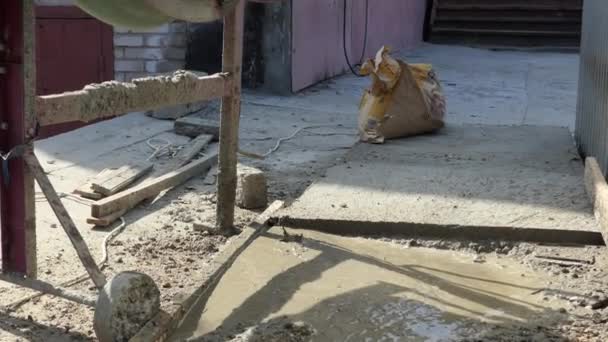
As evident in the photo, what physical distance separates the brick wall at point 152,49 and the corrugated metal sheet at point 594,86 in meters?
4.02

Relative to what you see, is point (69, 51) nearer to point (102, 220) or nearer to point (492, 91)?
point (492, 91)

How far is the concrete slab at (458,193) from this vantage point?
12.2ft

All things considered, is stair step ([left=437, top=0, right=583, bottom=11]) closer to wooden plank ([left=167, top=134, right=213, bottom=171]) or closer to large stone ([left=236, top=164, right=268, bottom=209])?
wooden plank ([left=167, top=134, right=213, bottom=171])

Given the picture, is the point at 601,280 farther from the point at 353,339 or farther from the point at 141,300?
the point at 141,300

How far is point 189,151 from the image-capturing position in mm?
5410

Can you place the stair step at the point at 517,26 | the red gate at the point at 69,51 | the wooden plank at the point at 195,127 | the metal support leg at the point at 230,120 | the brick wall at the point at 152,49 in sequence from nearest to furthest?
the metal support leg at the point at 230,120
the wooden plank at the point at 195,127
the brick wall at the point at 152,49
the red gate at the point at 69,51
the stair step at the point at 517,26

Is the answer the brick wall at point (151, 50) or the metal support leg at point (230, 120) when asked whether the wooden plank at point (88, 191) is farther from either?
the brick wall at point (151, 50)

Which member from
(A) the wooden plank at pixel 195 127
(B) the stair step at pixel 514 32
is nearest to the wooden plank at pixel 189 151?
(A) the wooden plank at pixel 195 127

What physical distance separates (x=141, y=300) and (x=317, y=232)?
1404 millimetres

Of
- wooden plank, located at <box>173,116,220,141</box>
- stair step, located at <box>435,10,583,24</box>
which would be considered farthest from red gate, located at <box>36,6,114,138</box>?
stair step, located at <box>435,10,583,24</box>

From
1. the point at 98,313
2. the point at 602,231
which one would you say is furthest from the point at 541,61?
the point at 98,313

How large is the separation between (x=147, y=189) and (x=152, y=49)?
3.82 metres

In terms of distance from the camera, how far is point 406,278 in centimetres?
324

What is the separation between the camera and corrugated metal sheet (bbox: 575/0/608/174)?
4.32 meters
